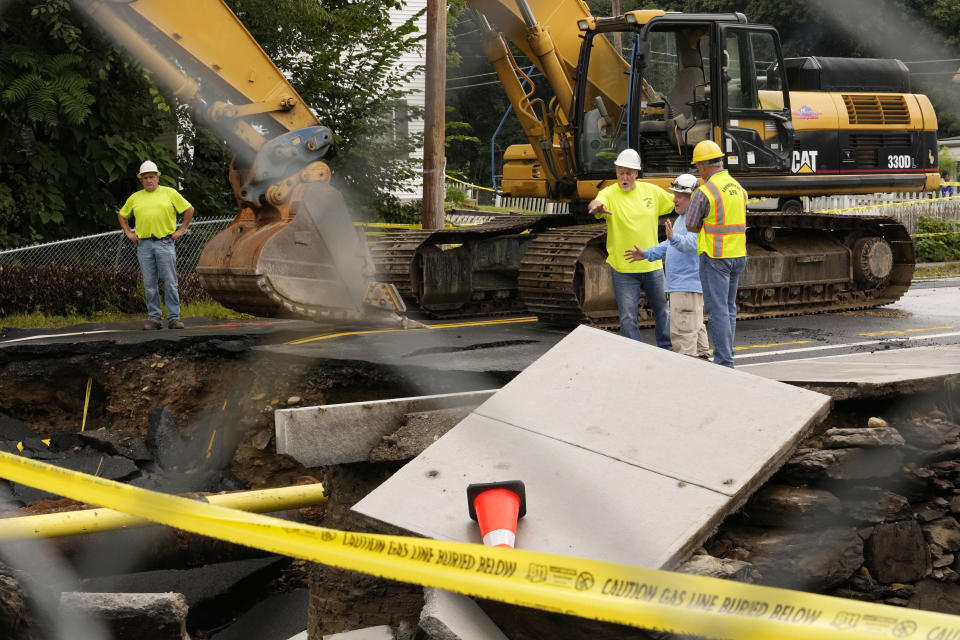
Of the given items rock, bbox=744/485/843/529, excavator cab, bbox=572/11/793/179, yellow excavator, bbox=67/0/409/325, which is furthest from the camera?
excavator cab, bbox=572/11/793/179

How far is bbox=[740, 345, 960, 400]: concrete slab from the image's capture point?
4836 millimetres

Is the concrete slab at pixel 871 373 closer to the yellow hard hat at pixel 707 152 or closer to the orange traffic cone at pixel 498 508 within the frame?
the yellow hard hat at pixel 707 152

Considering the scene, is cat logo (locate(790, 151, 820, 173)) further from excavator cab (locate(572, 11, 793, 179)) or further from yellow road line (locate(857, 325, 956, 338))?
yellow road line (locate(857, 325, 956, 338))

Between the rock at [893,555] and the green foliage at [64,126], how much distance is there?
9006 mm

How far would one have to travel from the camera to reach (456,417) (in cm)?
477

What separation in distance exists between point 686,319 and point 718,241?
1.02 m

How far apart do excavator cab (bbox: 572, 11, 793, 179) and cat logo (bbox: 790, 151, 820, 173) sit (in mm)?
1020

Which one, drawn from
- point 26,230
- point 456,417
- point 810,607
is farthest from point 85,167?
point 810,607

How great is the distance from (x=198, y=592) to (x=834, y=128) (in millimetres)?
9446

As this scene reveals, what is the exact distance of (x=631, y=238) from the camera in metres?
8.12

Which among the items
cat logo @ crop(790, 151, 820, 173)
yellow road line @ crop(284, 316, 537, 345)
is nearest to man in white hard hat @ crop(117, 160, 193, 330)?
yellow road line @ crop(284, 316, 537, 345)

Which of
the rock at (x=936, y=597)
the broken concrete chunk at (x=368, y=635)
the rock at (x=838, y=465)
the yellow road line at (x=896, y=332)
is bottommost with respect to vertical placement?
the yellow road line at (x=896, y=332)

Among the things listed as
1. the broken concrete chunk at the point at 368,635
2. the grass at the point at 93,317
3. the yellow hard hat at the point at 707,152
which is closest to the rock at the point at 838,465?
the broken concrete chunk at the point at 368,635

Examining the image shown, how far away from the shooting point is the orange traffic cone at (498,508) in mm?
3557
